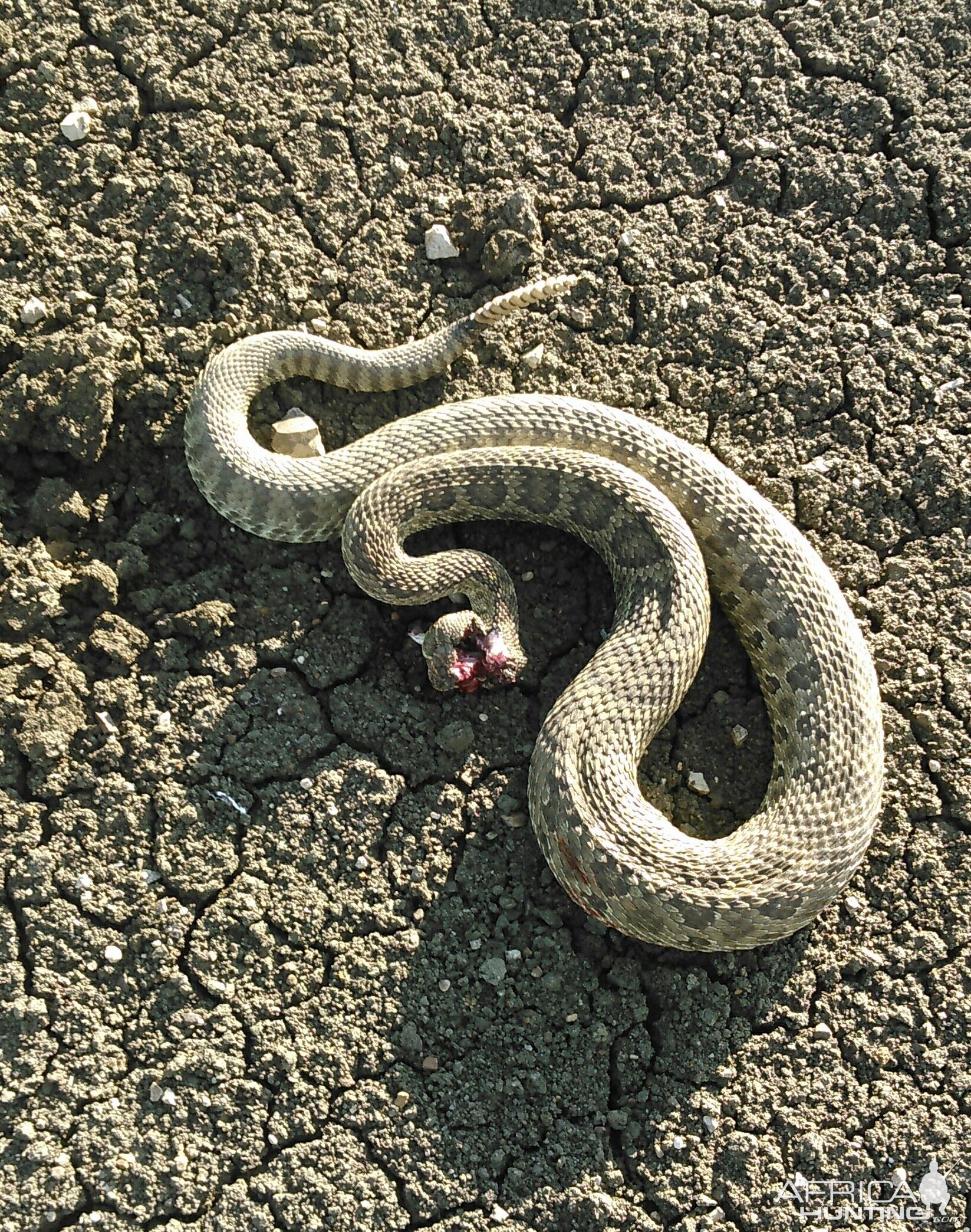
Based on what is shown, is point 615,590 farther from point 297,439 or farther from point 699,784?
point 297,439

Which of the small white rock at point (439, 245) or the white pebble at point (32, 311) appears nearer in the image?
the white pebble at point (32, 311)

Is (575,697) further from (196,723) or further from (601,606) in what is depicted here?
(196,723)

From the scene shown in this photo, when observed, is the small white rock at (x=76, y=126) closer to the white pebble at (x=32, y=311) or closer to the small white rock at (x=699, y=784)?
the white pebble at (x=32, y=311)

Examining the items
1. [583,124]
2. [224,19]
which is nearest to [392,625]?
[583,124]

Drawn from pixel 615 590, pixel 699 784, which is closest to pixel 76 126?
pixel 615 590

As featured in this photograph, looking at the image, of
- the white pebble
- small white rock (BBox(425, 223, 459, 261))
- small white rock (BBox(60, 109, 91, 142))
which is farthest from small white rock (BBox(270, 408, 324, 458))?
small white rock (BBox(60, 109, 91, 142))

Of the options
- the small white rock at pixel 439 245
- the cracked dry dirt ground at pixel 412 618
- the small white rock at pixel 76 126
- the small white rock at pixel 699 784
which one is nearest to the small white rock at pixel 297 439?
the cracked dry dirt ground at pixel 412 618
